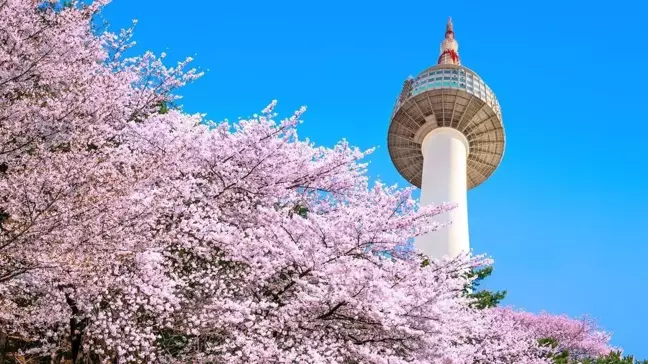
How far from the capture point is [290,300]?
9180mm

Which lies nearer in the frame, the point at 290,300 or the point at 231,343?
the point at 231,343

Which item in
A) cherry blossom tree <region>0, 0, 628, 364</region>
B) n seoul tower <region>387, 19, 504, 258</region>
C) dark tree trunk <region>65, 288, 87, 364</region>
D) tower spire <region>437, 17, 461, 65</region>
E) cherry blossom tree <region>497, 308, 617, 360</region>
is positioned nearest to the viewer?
cherry blossom tree <region>0, 0, 628, 364</region>

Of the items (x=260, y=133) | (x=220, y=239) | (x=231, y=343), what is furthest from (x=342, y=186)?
(x=231, y=343)

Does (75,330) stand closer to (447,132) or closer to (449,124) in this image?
(447,132)

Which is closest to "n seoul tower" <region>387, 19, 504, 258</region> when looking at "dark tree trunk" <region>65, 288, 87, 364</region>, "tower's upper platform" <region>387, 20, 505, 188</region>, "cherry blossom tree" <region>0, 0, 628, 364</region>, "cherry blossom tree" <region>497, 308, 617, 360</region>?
"tower's upper platform" <region>387, 20, 505, 188</region>

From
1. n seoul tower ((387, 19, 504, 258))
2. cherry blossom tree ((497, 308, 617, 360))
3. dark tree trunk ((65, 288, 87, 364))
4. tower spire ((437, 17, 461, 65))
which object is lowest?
dark tree trunk ((65, 288, 87, 364))

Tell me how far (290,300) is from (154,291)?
2.10m

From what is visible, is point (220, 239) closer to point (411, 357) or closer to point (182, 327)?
point (182, 327)

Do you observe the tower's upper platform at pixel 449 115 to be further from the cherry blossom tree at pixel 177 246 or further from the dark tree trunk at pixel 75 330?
the dark tree trunk at pixel 75 330

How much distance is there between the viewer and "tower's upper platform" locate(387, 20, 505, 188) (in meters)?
40.8

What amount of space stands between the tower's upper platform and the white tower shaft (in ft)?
3.18

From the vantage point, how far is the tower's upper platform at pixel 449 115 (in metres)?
40.8

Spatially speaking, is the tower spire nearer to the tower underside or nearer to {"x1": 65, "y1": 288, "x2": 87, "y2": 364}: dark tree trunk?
the tower underside

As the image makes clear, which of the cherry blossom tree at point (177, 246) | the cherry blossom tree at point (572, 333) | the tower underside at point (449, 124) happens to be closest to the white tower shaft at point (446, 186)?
the tower underside at point (449, 124)
